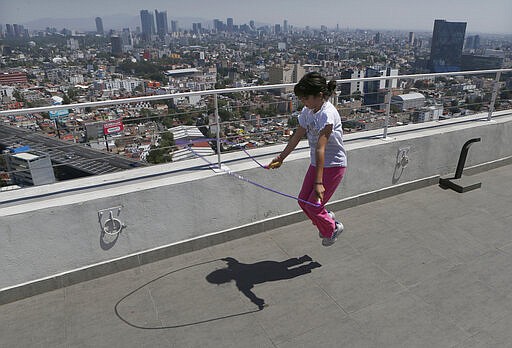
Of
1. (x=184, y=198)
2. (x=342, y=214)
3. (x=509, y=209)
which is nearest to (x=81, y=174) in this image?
(x=184, y=198)

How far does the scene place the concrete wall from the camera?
9.00 ft

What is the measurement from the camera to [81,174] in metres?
3.38

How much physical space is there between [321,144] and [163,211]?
5.39 ft

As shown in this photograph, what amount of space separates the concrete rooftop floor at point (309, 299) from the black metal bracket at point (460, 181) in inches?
35.1

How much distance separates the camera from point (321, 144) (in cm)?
242

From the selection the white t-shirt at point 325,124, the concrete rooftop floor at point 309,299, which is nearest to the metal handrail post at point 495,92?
the concrete rooftop floor at point 309,299

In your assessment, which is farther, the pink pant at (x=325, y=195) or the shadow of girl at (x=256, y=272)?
the shadow of girl at (x=256, y=272)

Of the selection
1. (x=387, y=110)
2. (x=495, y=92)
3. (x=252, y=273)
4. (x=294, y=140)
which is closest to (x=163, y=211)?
(x=252, y=273)

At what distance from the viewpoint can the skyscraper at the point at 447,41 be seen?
218 feet

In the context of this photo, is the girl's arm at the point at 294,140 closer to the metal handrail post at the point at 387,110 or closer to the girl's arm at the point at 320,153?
the girl's arm at the point at 320,153

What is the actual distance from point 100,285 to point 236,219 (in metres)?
1.41

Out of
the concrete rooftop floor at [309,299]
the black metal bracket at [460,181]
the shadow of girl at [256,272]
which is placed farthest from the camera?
the black metal bracket at [460,181]

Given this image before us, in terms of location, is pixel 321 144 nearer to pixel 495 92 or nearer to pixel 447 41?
pixel 495 92

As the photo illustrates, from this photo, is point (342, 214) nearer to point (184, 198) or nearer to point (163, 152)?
point (184, 198)
